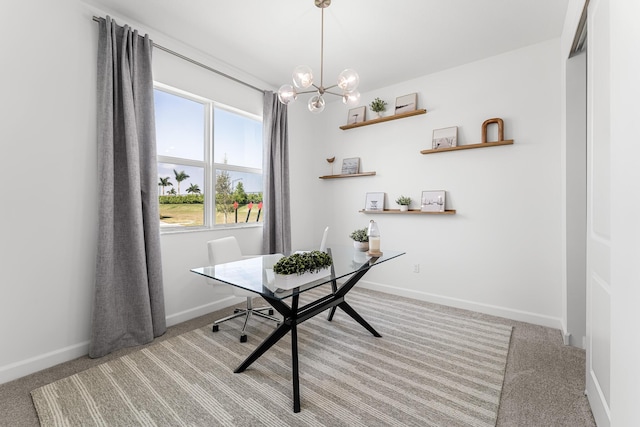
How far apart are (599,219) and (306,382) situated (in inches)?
77.7

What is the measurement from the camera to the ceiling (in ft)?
7.64

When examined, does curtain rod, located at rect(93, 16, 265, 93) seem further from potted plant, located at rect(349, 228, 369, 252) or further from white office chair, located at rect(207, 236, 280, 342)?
potted plant, located at rect(349, 228, 369, 252)

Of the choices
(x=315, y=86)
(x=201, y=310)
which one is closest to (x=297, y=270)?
(x=315, y=86)

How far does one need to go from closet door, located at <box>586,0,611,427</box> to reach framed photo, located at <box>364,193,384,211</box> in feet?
7.53

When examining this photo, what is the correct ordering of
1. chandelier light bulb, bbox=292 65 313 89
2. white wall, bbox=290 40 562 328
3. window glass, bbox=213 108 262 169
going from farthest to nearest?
window glass, bbox=213 108 262 169
white wall, bbox=290 40 562 328
chandelier light bulb, bbox=292 65 313 89

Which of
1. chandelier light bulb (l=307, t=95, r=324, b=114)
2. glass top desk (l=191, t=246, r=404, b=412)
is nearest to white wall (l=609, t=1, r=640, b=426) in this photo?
glass top desk (l=191, t=246, r=404, b=412)

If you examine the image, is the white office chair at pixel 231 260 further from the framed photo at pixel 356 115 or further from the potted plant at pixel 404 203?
the framed photo at pixel 356 115

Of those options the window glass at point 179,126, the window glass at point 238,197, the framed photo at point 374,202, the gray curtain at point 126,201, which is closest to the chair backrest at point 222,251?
the gray curtain at point 126,201

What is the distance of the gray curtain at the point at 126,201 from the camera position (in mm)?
2279

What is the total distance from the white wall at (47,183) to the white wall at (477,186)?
8.08ft

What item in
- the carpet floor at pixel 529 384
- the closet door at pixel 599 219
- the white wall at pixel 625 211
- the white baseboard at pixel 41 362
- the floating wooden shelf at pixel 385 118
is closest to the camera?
the white wall at pixel 625 211

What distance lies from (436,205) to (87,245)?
3462 mm

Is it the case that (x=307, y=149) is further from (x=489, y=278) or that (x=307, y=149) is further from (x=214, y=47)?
(x=489, y=278)

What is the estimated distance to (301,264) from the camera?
1747mm
